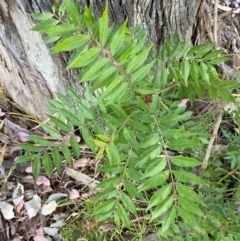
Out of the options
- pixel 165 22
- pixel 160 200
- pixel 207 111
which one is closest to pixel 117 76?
pixel 160 200

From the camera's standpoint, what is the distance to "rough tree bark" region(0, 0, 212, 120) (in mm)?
1218

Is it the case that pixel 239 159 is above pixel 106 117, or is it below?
below

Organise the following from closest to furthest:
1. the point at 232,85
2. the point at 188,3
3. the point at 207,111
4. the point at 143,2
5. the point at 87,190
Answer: the point at 232,85, the point at 143,2, the point at 188,3, the point at 207,111, the point at 87,190

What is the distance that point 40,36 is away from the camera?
4.22 ft

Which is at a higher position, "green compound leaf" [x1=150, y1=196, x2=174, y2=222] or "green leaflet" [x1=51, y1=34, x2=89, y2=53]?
"green leaflet" [x1=51, y1=34, x2=89, y2=53]

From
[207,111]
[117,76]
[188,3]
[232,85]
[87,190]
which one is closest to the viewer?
[117,76]

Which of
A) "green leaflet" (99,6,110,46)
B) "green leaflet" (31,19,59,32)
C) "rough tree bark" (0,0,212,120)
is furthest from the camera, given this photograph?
"rough tree bark" (0,0,212,120)

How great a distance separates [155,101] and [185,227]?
0.57 metres

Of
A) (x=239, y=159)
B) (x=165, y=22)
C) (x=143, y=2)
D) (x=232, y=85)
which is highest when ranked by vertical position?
(x=143, y=2)

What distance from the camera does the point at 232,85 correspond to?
3.51 ft

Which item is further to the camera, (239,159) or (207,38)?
(207,38)

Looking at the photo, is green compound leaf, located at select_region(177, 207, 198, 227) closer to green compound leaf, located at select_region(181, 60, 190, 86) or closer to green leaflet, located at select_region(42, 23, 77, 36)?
green compound leaf, located at select_region(181, 60, 190, 86)

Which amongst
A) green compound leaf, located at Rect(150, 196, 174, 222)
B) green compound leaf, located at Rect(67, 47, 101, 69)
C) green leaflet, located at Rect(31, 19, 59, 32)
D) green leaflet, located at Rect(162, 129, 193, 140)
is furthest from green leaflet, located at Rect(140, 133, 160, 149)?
green leaflet, located at Rect(31, 19, 59, 32)

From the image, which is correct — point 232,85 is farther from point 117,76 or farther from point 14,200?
point 14,200
